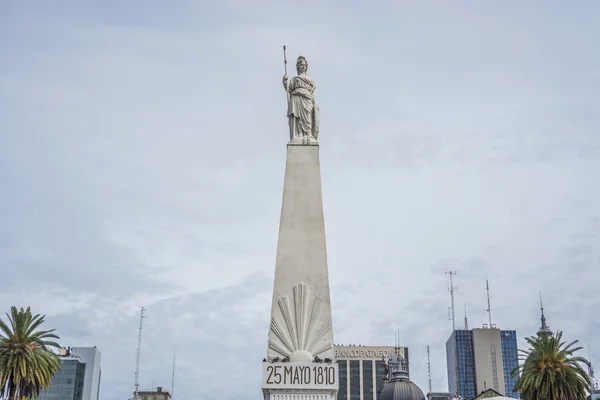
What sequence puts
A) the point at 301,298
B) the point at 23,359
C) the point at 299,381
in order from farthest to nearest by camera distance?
1. the point at 23,359
2. the point at 301,298
3. the point at 299,381

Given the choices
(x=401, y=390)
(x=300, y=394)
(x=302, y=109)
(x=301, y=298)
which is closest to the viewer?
(x=300, y=394)

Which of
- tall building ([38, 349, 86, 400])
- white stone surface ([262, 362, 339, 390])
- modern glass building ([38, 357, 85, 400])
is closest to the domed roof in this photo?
white stone surface ([262, 362, 339, 390])

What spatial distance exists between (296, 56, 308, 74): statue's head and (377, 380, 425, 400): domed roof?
78749mm

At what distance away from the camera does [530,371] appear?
58.1 m

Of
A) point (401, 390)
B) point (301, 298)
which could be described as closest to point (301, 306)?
point (301, 298)

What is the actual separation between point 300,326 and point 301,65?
10.6m

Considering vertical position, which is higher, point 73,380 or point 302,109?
point 73,380

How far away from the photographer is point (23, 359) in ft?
175

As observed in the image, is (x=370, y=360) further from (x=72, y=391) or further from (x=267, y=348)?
(x=267, y=348)

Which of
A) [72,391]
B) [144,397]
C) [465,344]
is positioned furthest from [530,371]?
[465,344]

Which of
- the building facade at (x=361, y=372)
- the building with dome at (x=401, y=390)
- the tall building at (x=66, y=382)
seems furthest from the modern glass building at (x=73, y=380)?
the building with dome at (x=401, y=390)

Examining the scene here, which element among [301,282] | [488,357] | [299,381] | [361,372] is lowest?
[299,381]

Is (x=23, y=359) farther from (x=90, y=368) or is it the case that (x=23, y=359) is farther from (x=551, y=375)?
(x=90, y=368)

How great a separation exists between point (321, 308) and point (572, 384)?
3499 cm
